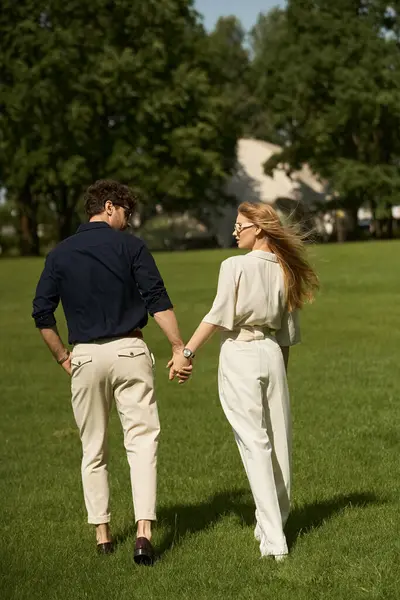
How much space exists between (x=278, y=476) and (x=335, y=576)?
2.50 ft

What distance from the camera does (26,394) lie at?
1478cm

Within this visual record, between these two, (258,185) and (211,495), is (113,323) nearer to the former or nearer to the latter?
(211,495)

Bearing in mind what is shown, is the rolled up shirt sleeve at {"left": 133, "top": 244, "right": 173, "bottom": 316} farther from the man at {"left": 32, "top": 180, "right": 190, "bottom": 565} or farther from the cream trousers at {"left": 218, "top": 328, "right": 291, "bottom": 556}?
the cream trousers at {"left": 218, "top": 328, "right": 291, "bottom": 556}

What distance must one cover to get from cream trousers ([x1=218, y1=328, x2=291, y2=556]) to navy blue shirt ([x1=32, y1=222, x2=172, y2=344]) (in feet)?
1.74

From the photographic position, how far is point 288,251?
6.35m

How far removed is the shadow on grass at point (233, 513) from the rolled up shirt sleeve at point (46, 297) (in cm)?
149

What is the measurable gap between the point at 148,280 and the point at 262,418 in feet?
3.34

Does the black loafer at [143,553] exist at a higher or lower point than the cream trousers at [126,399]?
lower

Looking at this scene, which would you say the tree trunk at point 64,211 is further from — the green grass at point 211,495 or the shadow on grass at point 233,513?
the shadow on grass at point 233,513

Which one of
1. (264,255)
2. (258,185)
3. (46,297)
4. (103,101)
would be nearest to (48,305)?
(46,297)

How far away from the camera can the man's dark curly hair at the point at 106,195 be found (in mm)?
6270

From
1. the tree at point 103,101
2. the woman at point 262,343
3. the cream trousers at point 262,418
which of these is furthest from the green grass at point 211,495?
the tree at point 103,101

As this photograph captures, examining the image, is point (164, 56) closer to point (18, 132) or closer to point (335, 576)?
point (18, 132)

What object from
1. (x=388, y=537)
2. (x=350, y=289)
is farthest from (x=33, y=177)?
(x=388, y=537)
